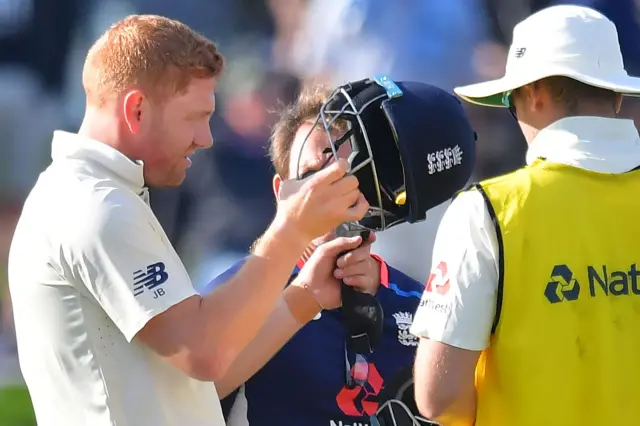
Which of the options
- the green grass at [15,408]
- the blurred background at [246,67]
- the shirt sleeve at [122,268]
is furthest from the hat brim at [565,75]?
the green grass at [15,408]

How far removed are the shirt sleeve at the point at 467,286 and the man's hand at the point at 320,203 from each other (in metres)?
0.17

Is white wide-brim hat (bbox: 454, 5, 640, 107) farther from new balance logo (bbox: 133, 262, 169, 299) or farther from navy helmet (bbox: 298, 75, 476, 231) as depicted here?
new balance logo (bbox: 133, 262, 169, 299)

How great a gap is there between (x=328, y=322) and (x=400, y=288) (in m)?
0.19

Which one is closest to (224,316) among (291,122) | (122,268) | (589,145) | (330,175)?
(122,268)

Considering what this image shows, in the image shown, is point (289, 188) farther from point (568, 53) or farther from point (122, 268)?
point (568, 53)

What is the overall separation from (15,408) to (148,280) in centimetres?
207

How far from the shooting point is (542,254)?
55.1 inches

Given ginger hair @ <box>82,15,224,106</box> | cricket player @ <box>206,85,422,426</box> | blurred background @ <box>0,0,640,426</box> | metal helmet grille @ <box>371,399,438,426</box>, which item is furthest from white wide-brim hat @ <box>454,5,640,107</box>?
blurred background @ <box>0,0,640,426</box>

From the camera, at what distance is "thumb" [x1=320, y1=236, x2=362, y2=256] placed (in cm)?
178

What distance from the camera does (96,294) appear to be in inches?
52.9

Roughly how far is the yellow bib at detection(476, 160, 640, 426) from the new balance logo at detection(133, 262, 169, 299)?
0.49m

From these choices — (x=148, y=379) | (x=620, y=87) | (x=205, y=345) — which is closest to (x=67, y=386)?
(x=148, y=379)

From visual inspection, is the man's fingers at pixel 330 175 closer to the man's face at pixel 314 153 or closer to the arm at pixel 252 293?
the arm at pixel 252 293

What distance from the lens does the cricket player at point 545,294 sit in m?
1.40
